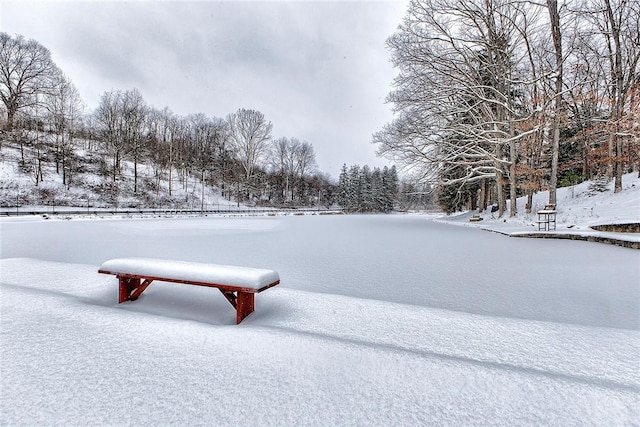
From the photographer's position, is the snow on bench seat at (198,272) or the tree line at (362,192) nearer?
the snow on bench seat at (198,272)

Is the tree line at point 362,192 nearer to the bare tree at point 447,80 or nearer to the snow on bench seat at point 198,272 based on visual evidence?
the bare tree at point 447,80

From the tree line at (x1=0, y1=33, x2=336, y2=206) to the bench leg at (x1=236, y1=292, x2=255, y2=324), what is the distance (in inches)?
1532

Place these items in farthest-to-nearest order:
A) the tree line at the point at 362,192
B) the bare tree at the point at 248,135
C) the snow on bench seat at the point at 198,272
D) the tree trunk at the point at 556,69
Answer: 1. the tree line at the point at 362,192
2. the bare tree at the point at 248,135
3. the tree trunk at the point at 556,69
4. the snow on bench seat at the point at 198,272

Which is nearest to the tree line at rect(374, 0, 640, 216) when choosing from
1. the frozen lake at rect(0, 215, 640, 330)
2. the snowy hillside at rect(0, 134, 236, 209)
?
the frozen lake at rect(0, 215, 640, 330)

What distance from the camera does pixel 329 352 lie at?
2.49m

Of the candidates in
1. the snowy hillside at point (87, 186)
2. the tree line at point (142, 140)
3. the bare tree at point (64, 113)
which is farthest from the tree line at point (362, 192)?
the bare tree at point (64, 113)

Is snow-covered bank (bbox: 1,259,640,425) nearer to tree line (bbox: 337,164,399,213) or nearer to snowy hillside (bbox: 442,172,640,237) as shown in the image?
snowy hillside (bbox: 442,172,640,237)

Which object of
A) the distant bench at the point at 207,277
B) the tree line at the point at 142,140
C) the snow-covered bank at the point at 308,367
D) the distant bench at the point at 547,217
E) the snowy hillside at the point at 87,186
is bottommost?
the snow-covered bank at the point at 308,367

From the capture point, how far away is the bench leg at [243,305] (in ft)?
10.4

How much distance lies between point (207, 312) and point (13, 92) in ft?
174

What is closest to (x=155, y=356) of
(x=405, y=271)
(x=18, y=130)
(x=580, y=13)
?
(x=405, y=271)

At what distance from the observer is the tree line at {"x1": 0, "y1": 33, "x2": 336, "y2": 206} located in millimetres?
36406

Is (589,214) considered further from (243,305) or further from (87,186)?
(87,186)

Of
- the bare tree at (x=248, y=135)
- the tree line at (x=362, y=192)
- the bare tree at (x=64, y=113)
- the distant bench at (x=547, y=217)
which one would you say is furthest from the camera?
the tree line at (x=362, y=192)
